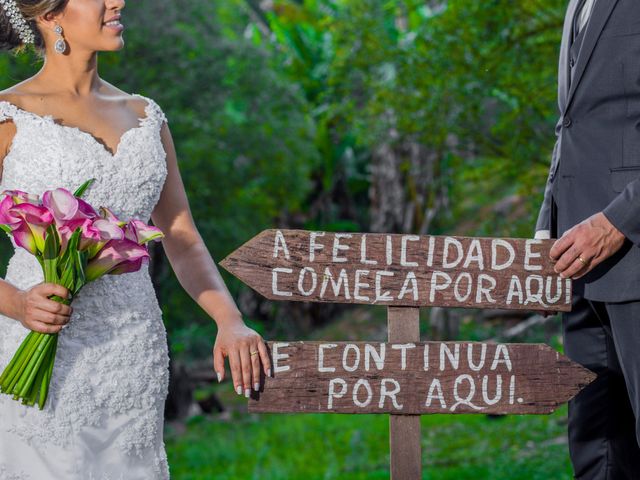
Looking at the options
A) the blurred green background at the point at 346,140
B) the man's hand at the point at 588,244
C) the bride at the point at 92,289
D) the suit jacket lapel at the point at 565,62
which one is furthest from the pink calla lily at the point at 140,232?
the blurred green background at the point at 346,140

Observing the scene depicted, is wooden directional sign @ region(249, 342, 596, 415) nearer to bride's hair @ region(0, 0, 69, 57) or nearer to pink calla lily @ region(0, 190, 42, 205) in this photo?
pink calla lily @ region(0, 190, 42, 205)

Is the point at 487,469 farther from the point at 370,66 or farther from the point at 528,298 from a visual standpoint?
the point at 528,298

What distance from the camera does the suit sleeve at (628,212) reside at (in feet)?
10.1

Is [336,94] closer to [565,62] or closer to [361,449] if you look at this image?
[361,449]

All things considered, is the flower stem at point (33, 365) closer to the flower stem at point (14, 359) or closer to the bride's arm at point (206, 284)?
the flower stem at point (14, 359)

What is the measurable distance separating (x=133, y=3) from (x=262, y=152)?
9.32 ft

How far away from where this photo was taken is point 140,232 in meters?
2.68

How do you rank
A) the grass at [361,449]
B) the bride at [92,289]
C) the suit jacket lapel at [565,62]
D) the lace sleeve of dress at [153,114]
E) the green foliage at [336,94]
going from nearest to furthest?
the bride at [92,289]
the lace sleeve of dress at [153,114]
the suit jacket lapel at [565,62]
the grass at [361,449]
the green foliage at [336,94]

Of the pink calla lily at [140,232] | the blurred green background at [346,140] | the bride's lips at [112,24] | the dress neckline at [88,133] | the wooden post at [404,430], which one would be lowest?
the wooden post at [404,430]

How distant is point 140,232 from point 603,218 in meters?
1.42

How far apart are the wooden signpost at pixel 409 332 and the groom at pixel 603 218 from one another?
A: 0.14 m

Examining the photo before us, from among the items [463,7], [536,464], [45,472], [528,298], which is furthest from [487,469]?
[45,472]

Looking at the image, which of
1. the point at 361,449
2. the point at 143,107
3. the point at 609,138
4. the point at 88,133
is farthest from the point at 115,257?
the point at 361,449

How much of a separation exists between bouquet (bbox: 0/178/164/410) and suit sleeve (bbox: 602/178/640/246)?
4.57 ft
